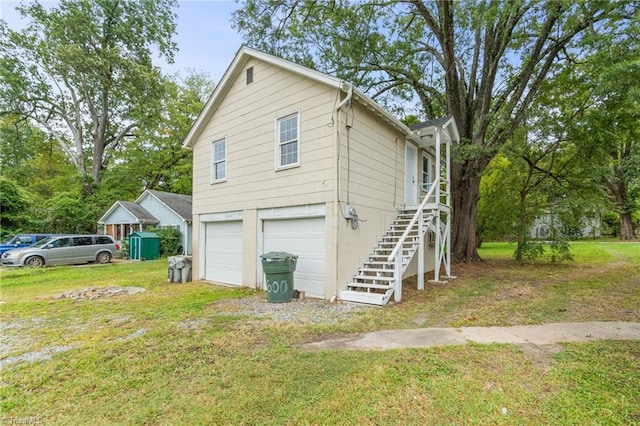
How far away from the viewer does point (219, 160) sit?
422 inches

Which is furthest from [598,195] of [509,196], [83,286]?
[83,286]

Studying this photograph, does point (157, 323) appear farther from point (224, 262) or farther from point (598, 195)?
point (598, 195)

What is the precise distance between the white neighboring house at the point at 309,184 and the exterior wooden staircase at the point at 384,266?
3cm

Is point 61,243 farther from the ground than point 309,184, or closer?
closer

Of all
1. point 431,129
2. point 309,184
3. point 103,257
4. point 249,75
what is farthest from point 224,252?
point 103,257

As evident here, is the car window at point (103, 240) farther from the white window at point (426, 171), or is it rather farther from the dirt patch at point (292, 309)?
the white window at point (426, 171)

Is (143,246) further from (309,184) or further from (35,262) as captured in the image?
(309,184)

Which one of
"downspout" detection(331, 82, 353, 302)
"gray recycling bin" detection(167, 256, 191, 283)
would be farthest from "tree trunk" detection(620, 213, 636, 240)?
"gray recycling bin" detection(167, 256, 191, 283)

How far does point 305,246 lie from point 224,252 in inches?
143

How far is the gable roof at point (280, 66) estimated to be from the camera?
7523mm

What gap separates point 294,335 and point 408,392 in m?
2.23

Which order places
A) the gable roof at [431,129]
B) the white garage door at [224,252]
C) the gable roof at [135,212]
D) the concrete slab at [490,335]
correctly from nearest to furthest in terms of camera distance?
the concrete slab at [490,335]
the gable roof at [431,129]
the white garage door at [224,252]
the gable roof at [135,212]

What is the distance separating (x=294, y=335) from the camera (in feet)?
16.5

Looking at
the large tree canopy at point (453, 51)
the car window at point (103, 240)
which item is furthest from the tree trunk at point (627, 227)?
the car window at point (103, 240)
